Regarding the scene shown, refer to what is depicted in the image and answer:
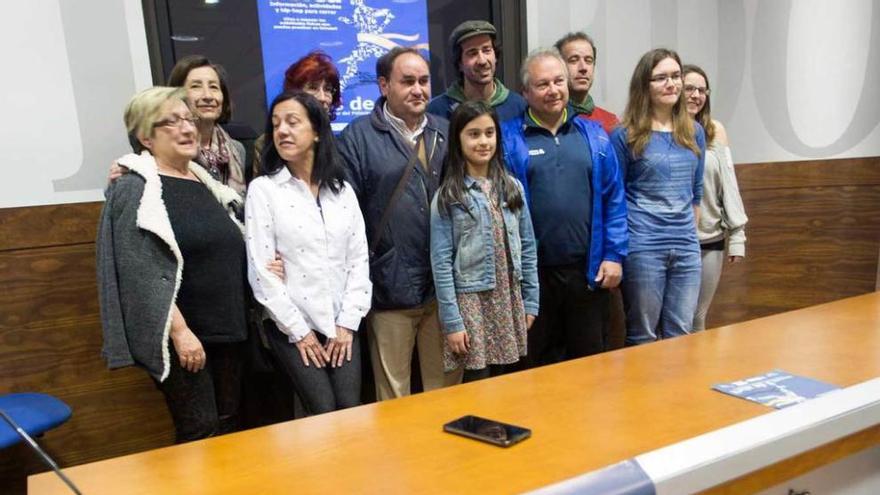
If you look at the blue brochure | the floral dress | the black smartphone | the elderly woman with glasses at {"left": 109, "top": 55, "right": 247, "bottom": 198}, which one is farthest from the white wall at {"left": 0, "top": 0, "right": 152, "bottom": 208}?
the blue brochure

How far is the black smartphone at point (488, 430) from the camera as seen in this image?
48.8 inches

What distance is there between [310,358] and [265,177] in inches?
23.8

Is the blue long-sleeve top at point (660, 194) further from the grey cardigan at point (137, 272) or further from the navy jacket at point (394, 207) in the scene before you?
the grey cardigan at point (137, 272)

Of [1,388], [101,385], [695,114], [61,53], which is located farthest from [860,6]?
[1,388]

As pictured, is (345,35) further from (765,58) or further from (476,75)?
(765,58)

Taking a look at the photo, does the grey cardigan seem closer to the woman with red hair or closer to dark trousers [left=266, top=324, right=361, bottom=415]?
dark trousers [left=266, top=324, right=361, bottom=415]

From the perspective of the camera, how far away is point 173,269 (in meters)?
1.88

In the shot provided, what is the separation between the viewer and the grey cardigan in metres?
1.86

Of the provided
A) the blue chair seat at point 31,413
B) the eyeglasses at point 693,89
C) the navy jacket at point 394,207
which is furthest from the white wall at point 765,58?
the blue chair seat at point 31,413

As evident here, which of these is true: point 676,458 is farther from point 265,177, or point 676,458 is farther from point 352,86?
point 352,86

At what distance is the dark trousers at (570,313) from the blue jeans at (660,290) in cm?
12

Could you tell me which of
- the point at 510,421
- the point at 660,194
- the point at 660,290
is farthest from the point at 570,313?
the point at 510,421

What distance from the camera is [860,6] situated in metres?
A: 3.62

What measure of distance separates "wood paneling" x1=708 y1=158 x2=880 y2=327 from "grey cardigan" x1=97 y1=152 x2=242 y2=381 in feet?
10.9
